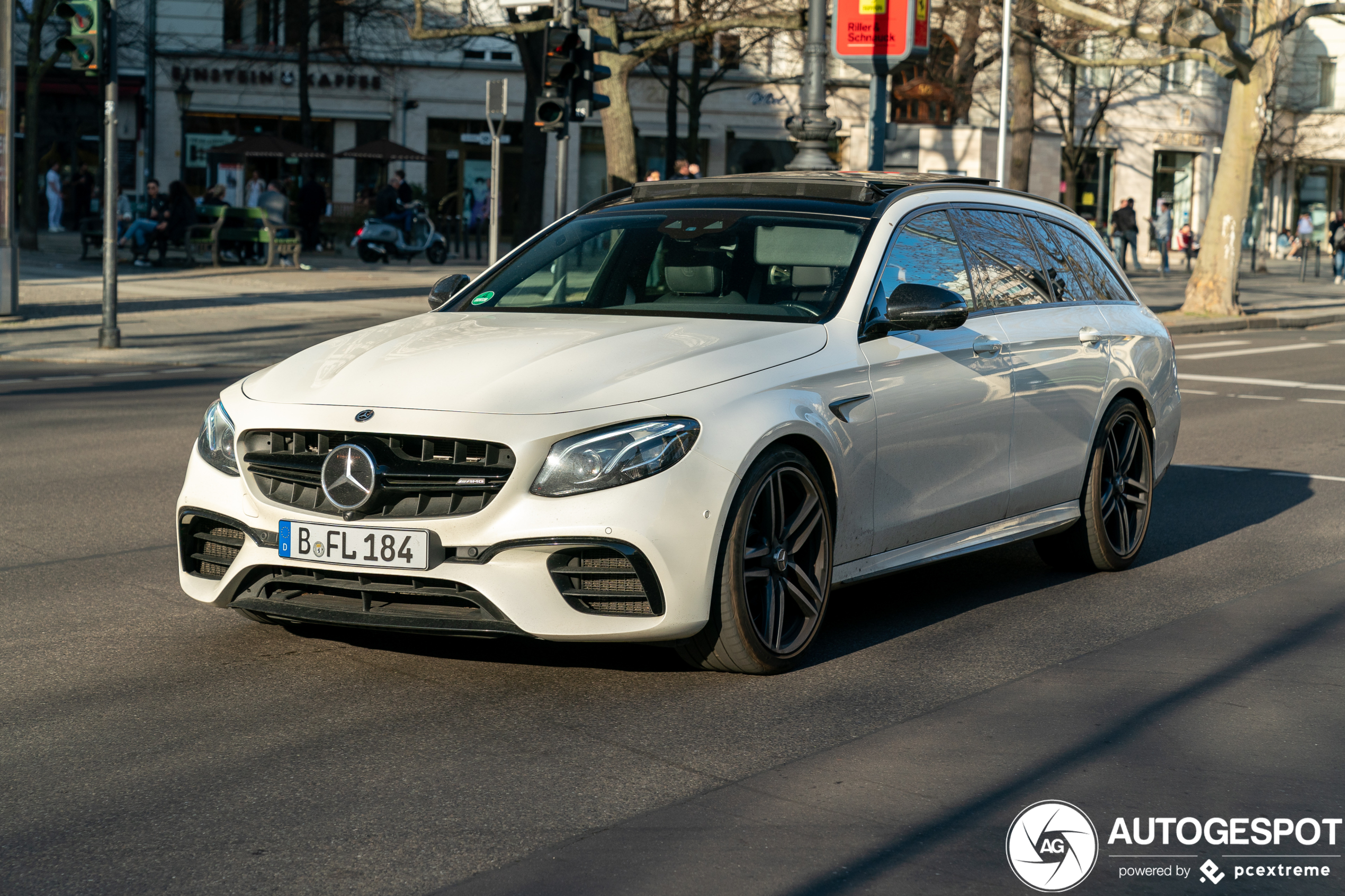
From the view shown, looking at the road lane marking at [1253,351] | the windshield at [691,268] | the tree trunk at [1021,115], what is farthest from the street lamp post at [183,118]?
the windshield at [691,268]

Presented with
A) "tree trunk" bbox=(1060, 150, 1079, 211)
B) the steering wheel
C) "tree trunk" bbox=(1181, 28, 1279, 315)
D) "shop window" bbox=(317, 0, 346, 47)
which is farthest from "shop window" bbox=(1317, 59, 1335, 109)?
the steering wheel

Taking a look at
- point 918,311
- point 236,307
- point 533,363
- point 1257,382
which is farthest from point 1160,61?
point 533,363

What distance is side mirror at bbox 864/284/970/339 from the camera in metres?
5.87

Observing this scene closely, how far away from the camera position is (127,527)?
808 centimetres

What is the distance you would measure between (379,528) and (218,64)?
48.5 meters

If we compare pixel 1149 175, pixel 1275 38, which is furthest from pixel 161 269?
pixel 1149 175

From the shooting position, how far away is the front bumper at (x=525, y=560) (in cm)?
488

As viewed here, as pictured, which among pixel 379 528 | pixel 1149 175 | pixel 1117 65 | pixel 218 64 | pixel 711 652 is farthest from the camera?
pixel 1149 175

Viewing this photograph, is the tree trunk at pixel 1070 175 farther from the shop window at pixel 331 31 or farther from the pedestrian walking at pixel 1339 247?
the shop window at pixel 331 31

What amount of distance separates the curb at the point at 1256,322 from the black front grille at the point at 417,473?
22158mm

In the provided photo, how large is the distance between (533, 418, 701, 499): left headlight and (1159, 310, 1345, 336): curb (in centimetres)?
2194

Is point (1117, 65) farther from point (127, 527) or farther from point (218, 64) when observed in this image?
point (218, 64)

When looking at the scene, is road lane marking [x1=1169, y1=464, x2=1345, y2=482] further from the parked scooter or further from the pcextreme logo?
the parked scooter

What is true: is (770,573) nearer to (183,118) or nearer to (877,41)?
(877,41)
